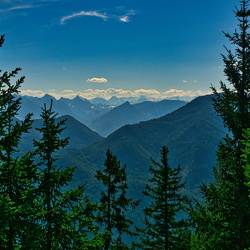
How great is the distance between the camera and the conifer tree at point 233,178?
1161 cm

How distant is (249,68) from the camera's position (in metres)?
13.4

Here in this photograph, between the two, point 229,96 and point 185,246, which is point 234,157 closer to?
point 229,96

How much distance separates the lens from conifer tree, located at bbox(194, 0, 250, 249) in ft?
38.1

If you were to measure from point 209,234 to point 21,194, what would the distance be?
9327 mm

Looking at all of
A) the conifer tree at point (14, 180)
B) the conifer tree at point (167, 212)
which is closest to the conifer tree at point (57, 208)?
the conifer tree at point (14, 180)

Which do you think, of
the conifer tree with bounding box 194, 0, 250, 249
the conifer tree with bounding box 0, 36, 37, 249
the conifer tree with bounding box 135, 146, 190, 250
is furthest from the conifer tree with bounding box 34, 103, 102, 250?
the conifer tree with bounding box 135, 146, 190, 250

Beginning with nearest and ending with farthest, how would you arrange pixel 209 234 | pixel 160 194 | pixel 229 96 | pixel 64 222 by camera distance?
1. pixel 64 222
2. pixel 209 234
3. pixel 229 96
4. pixel 160 194

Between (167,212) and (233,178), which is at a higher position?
(233,178)

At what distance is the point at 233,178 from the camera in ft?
42.1

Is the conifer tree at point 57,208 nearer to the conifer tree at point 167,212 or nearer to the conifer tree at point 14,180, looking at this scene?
the conifer tree at point 14,180

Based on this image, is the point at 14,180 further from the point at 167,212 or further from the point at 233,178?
the point at 167,212

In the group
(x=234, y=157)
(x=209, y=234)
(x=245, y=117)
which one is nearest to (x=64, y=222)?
(x=209, y=234)

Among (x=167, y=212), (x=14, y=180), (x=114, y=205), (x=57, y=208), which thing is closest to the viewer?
(x=14, y=180)

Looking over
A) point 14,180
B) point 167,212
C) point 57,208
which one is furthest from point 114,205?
point 14,180
